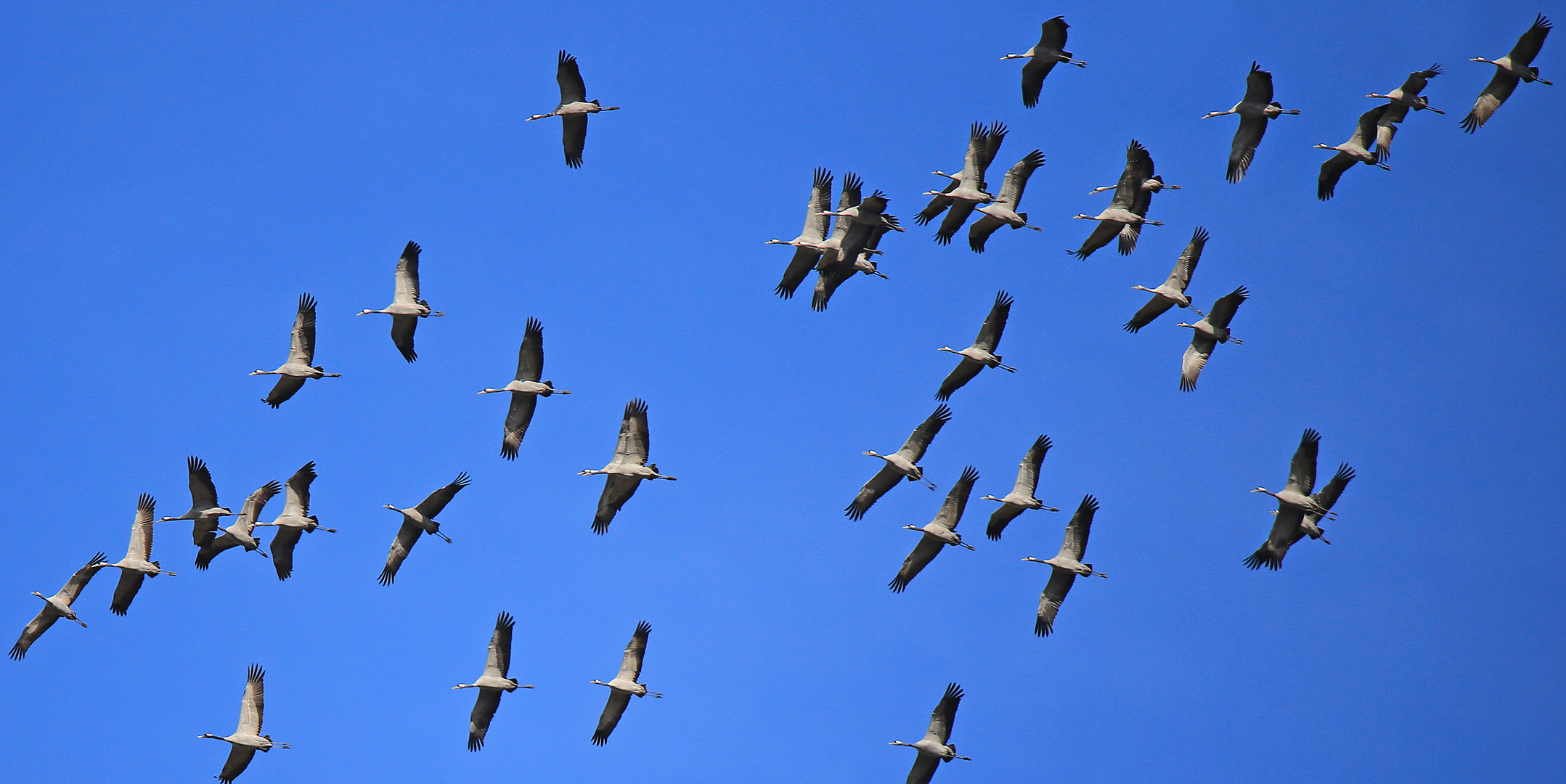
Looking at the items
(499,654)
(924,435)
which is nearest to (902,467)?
(924,435)

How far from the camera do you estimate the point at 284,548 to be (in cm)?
3647

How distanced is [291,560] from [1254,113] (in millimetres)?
24780

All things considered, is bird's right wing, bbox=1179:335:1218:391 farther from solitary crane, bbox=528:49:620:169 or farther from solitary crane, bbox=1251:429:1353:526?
solitary crane, bbox=528:49:620:169

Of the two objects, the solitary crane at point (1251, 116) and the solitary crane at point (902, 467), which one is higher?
the solitary crane at point (1251, 116)

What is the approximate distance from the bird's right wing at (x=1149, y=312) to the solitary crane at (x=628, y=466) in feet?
37.5

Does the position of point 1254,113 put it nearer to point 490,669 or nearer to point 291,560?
point 490,669

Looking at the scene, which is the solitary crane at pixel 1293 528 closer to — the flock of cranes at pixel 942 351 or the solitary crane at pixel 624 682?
the flock of cranes at pixel 942 351

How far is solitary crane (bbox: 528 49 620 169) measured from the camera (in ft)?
110

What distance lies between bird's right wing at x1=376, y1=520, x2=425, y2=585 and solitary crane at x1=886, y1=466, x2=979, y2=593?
11.7 metres

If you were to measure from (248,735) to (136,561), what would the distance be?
5198 mm

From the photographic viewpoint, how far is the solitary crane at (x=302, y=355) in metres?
34.9

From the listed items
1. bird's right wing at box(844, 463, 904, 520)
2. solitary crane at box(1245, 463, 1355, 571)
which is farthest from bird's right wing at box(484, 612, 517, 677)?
solitary crane at box(1245, 463, 1355, 571)

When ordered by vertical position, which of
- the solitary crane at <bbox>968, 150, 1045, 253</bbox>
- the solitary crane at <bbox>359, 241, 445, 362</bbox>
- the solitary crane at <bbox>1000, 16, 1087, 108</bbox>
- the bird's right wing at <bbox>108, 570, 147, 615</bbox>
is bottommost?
the bird's right wing at <bbox>108, 570, 147, 615</bbox>

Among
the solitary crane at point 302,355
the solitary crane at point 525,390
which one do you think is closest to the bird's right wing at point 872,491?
the solitary crane at point 525,390
